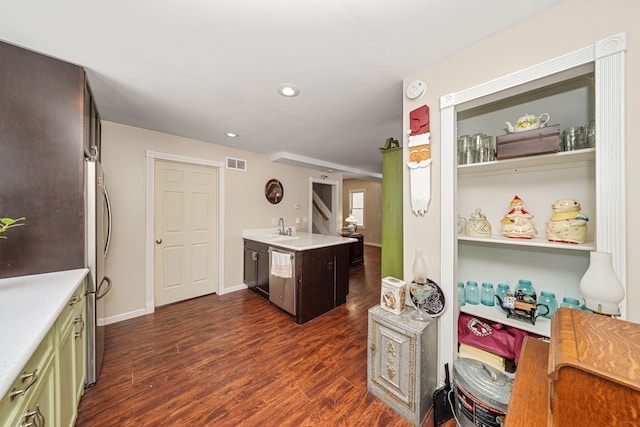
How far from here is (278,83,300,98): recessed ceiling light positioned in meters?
1.82

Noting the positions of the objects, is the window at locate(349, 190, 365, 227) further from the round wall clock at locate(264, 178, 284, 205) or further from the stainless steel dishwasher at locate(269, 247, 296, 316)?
the stainless steel dishwasher at locate(269, 247, 296, 316)

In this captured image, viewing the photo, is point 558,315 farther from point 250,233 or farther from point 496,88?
point 250,233

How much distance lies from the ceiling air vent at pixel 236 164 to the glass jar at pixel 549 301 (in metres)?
3.71

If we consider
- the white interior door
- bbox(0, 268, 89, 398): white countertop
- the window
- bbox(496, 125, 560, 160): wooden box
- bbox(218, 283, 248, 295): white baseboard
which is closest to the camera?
bbox(0, 268, 89, 398): white countertop

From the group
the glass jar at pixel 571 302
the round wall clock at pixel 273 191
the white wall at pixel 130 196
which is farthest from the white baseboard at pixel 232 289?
the glass jar at pixel 571 302

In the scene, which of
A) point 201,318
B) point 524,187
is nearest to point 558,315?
point 524,187

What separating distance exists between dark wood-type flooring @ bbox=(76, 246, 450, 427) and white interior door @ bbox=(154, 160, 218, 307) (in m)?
0.40

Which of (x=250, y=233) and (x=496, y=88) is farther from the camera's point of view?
(x=250, y=233)

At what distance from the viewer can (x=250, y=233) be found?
3828 millimetres

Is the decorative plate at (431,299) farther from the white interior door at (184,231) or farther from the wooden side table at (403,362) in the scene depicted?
the white interior door at (184,231)

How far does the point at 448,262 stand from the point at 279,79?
1764 millimetres

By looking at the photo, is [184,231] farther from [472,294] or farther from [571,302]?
[571,302]

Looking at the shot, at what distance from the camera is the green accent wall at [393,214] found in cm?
195

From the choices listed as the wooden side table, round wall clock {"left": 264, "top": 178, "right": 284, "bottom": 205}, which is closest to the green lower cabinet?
the wooden side table
